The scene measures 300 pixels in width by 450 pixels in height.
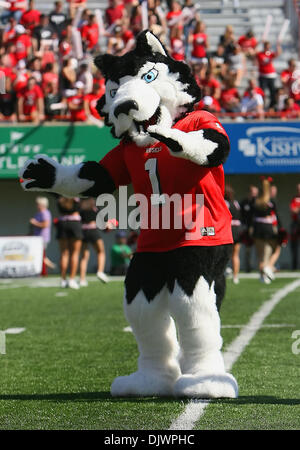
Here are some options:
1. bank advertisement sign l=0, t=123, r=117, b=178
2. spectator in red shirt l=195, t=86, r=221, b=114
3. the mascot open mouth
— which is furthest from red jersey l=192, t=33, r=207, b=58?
the mascot open mouth

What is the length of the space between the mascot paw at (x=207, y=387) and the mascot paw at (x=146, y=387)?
188mm

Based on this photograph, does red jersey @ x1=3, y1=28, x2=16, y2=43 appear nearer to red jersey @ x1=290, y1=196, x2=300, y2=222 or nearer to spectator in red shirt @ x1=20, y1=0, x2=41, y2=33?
spectator in red shirt @ x1=20, y1=0, x2=41, y2=33

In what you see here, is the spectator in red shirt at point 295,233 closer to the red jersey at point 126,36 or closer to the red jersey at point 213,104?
the red jersey at point 213,104

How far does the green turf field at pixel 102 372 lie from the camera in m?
5.07

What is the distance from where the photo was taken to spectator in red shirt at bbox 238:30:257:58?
76.0ft

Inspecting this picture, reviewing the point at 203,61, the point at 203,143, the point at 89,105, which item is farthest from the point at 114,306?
the point at 203,61

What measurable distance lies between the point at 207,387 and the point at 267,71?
695 inches

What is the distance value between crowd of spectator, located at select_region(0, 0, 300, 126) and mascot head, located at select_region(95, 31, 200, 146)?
47.7 feet

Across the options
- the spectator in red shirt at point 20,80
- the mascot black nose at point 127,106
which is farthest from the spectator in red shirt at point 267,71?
the mascot black nose at point 127,106

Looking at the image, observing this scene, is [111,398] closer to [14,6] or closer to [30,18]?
[30,18]

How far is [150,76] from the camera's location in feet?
20.1

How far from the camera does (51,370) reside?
7.29 m

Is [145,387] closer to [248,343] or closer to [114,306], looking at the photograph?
[248,343]

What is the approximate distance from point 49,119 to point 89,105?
1091 mm
